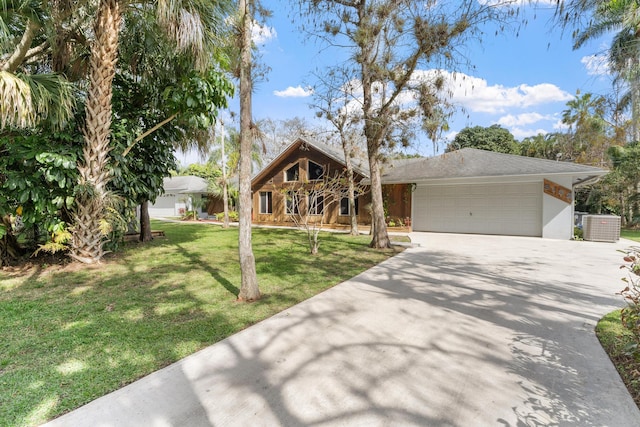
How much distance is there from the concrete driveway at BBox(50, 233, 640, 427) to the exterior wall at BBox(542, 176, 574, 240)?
8741mm

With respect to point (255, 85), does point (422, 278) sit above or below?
below

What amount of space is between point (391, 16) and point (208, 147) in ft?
22.5

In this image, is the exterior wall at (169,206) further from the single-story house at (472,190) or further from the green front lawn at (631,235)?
the green front lawn at (631,235)

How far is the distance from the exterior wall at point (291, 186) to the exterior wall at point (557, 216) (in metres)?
8.01

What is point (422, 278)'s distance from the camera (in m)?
6.29

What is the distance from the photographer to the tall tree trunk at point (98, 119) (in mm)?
6031

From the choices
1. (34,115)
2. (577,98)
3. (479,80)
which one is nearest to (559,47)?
(479,80)

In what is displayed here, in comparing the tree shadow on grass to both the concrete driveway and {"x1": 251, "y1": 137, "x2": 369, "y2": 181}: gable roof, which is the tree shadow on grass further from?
Result: {"x1": 251, "y1": 137, "x2": 369, "y2": 181}: gable roof

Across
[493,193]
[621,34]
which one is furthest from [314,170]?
[621,34]

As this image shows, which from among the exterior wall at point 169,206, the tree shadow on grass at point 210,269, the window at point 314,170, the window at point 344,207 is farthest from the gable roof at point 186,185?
the tree shadow on grass at point 210,269

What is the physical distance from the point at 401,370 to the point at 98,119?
723cm

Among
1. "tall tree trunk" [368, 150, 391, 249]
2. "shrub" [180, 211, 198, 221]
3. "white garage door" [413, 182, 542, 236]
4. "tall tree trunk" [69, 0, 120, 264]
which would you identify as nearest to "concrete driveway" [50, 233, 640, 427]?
"tall tree trunk" [368, 150, 391, 249]

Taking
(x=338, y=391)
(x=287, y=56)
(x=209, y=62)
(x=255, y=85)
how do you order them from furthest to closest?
(x=287, y=56) < (x=209, y=62) < (x=255, y=85) < (x=338, y=391)

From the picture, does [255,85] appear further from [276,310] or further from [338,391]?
[338,391]
